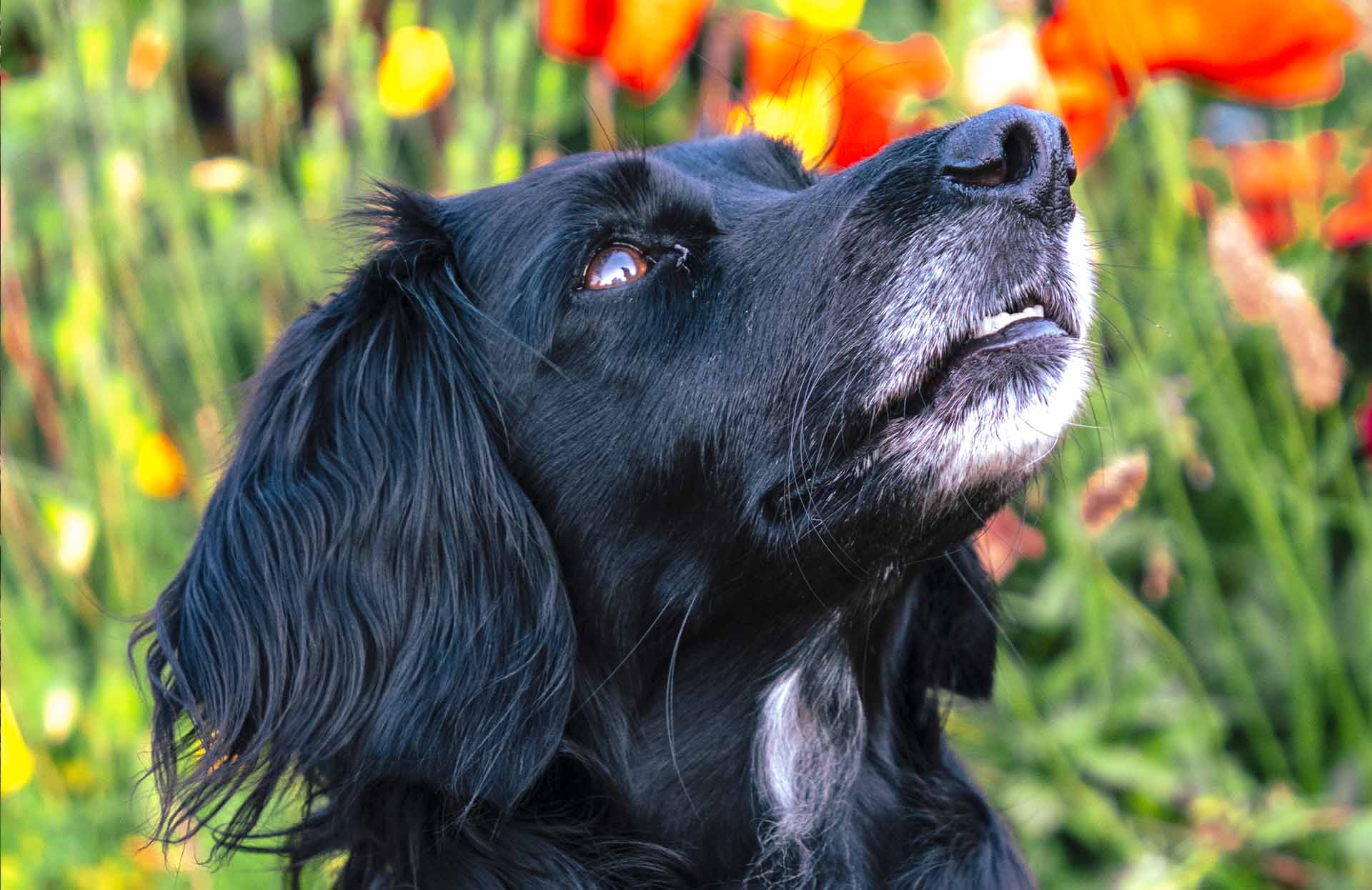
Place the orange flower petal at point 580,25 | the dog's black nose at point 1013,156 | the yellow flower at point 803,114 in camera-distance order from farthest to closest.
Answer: the orange flower petal at point 580,25
the yellow flower at point 803,114
the dog's black nose at point 1013,156

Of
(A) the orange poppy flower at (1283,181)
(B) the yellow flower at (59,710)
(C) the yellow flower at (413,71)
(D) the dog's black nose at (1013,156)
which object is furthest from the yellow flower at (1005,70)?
(B) the yellow flower at (59,710)

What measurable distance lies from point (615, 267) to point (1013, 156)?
57 centimetres

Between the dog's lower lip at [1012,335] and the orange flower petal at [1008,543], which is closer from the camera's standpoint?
the dog's lower lip at [1012,335]

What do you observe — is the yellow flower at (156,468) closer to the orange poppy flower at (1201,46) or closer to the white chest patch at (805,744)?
the white chest patch at (805,744)

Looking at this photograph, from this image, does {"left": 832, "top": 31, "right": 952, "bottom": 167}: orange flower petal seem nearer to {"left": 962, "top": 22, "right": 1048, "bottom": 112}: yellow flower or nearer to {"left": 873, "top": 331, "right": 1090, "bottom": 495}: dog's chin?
{"left": 962, "top": 22, "right": 1048, "bottom": 112}: yellow flower

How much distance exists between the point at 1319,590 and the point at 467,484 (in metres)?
2.11

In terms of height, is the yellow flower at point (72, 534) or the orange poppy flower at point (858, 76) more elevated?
the orange poppy flower at point (858, 76)

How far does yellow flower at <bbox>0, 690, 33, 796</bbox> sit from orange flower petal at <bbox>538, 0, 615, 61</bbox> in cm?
189

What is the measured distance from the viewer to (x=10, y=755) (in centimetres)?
290

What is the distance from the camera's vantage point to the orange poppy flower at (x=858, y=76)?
9.90ft

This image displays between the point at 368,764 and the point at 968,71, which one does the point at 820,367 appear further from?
the point at 968,71

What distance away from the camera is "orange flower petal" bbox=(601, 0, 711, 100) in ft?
10.1

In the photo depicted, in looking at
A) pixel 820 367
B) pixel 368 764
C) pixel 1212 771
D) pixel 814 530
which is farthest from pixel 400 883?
pixel 1212 771

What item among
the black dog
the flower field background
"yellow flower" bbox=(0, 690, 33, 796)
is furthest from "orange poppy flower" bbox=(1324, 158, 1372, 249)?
"yellow flower" bbox=(0, 690, 33, 796)
